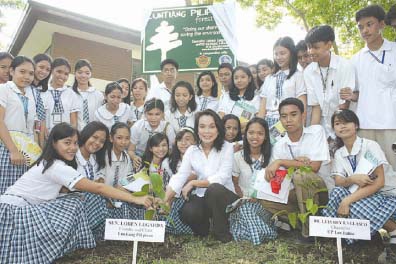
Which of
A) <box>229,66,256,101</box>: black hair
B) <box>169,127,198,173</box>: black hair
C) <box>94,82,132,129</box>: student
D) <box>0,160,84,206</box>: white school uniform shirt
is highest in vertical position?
<box>229,66,256,101</box>: black hair

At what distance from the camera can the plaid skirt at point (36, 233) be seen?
274 centimetres

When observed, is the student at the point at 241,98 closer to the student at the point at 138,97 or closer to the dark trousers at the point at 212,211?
the student at the point at 138,97

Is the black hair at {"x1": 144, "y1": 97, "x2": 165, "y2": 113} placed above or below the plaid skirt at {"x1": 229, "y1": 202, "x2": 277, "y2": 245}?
above

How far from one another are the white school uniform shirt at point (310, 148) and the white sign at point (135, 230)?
164cm

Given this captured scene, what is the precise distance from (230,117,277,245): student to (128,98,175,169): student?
1121 millimetres

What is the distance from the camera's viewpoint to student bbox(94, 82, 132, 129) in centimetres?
461

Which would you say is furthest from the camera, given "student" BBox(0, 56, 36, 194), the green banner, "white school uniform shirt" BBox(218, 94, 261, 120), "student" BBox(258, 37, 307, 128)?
the green banner

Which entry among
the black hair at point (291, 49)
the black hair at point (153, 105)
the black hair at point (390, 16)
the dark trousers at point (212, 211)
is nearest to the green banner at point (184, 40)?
the black hair at point (153, 105)

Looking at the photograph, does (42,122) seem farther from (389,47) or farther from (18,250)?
(389,47)

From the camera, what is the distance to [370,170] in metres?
3.02

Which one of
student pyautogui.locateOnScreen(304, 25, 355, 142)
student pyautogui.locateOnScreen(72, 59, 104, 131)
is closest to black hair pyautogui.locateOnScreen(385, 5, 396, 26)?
student pyautogui.locateOnScreen(304, 25, 355, 142)

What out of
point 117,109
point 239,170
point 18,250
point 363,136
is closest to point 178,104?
point 117,109

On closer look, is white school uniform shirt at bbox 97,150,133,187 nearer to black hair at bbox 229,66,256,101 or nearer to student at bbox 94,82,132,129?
student at bbox 94,82,132,129

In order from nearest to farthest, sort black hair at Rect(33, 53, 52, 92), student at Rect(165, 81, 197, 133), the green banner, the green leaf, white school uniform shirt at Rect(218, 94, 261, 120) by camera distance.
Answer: the green leaf < black hair at Rect(33, 53, 52, 92) < white school uniform shirt at Rect(218, 94, 261, 120) < student at Rect(165, 81, 197, 133) < the green banner
